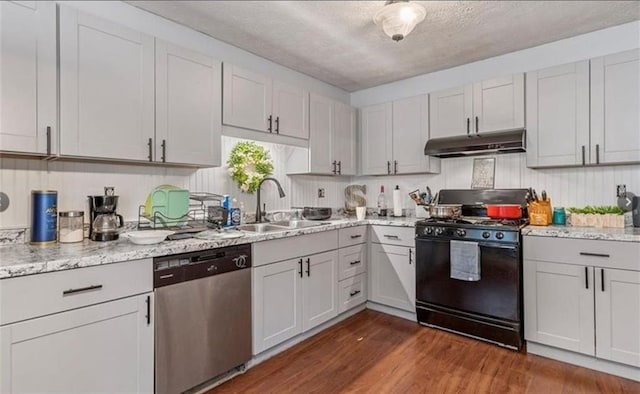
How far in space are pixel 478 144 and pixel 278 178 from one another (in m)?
1.90

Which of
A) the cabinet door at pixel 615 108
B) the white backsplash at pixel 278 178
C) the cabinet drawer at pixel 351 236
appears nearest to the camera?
the white backsplash at pixel 278 178

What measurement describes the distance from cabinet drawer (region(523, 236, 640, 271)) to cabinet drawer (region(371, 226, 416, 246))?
914 mm

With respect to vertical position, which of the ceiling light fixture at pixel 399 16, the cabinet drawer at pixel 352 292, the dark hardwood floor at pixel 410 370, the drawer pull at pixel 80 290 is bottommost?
the dark hardwood floor at pixel 410 370

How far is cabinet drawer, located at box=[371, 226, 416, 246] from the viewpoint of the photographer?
3.04 metres

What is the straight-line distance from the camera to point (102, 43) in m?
1.87

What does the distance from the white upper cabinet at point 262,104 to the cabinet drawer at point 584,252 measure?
212 centimetres

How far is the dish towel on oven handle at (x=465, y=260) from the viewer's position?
256cm

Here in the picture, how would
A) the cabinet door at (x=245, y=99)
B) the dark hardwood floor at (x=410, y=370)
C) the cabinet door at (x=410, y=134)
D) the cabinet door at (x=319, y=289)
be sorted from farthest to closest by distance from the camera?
the cabinet door at (x=410, y=134) < the cabinet door at (x=319, y=289) < the cabinet door at (x=245, y=99) < the dark hardwood floor at (x=410, y=370)

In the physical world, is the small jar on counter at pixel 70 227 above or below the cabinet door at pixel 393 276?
above

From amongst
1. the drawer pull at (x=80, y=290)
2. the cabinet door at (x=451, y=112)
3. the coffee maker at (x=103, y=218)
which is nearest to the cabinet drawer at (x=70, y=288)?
the drawer pull at (x=80, y=290)

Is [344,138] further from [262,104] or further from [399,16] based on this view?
[399,16]

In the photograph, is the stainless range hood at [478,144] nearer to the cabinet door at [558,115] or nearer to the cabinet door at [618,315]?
the cabinet door at [558,115]

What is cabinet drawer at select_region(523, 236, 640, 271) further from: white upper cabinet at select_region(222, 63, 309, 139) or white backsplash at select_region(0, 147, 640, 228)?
white upper cabinet at select_region(222, 63, 309, 139)

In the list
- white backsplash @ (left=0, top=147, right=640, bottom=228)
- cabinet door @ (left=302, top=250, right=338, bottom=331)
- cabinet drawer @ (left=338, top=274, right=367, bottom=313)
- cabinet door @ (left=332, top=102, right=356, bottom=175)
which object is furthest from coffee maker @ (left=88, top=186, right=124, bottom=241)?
cabinet door @ (left=332, top=102, right=356, bottom=175)
